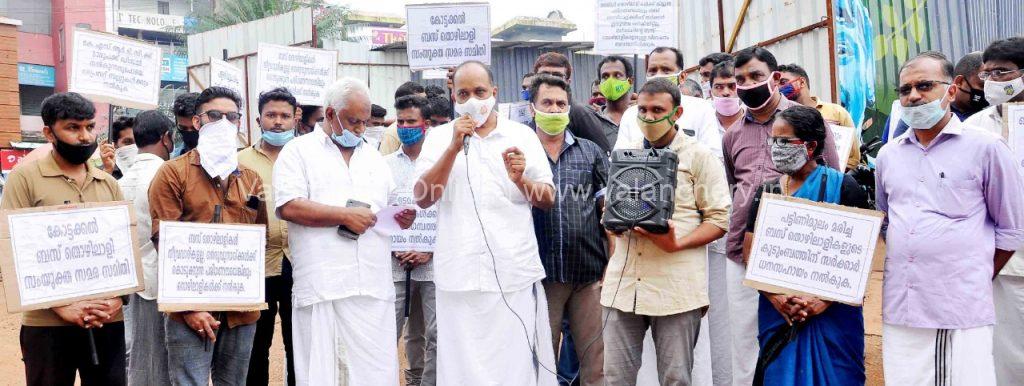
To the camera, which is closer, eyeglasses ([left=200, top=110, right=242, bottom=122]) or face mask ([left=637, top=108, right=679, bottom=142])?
face mask ([left=637, top=108, right=679, bottom=142])

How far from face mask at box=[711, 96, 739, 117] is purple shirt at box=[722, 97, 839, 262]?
60 cm

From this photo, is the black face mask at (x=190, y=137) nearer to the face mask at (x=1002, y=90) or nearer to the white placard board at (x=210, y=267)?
the white placard board at (x=210, y=267)

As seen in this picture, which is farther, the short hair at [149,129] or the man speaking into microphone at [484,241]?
the short hair at [149,129]

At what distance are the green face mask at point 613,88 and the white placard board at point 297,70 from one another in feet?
Answer: 10.4

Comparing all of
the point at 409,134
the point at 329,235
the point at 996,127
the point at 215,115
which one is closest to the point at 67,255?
the point at 215,115

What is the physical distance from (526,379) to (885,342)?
5.81 ft

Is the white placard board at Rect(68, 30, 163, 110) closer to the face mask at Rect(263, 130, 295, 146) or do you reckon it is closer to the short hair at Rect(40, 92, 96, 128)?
the face mask at Rect(263, 130, 295, 146)

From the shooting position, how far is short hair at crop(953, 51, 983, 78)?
5.07m

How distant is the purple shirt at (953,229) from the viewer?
3686mm

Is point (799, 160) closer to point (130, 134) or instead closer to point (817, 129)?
point (817, 129)

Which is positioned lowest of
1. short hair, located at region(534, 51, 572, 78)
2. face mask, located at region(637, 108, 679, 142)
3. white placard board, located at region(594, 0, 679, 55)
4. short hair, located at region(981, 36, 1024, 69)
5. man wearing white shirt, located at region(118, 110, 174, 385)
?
man wearing white shirt, located at region(118, 110, 174, 385)

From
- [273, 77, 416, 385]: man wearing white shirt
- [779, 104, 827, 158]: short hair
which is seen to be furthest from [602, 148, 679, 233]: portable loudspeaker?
[273, 77, 416, 385]: man wearing white shirt

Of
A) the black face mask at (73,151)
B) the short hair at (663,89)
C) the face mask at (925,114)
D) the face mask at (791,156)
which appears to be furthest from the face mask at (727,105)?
the black face mask at (73,151)

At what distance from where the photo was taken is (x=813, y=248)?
3.85 meters
